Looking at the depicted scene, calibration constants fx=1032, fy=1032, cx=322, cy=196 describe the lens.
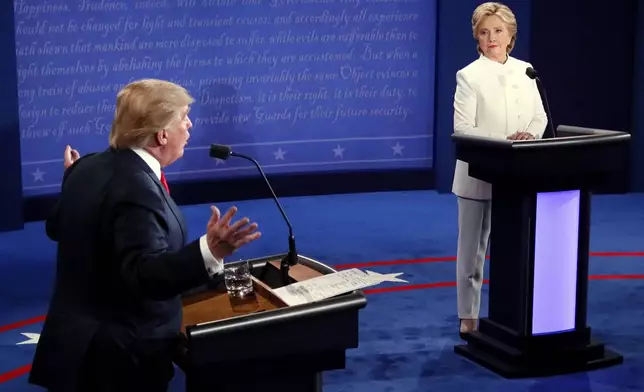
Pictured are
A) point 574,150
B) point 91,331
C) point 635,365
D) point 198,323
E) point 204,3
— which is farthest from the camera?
point 204,3

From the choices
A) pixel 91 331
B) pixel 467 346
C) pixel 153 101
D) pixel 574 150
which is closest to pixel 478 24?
pixel 574 150

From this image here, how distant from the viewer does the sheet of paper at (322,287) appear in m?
2.87

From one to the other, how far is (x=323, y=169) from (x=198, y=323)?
6.35 m

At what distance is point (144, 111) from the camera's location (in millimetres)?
2604

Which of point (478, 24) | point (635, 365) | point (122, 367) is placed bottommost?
point (635, 365)

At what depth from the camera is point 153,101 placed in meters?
2.60

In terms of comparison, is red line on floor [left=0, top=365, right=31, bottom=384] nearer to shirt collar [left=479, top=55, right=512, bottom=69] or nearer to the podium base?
the podium base

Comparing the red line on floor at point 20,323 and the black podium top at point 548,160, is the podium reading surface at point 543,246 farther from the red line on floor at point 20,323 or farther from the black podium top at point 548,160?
the red line on floor at point 20,323

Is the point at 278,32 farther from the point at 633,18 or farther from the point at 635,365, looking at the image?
the point at 635,365

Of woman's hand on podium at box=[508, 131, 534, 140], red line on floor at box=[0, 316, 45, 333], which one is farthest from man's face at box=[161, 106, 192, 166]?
red line on floor at box=[0, 316, 45, 333]

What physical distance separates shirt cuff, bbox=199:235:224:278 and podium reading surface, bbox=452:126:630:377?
2.11 meters

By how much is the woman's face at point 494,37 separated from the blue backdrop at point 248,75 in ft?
13.3

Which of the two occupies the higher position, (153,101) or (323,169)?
(153,101)

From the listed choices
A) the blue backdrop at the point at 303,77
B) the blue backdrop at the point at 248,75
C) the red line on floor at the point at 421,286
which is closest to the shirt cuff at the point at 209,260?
the red line on floor at the point at 421,286
